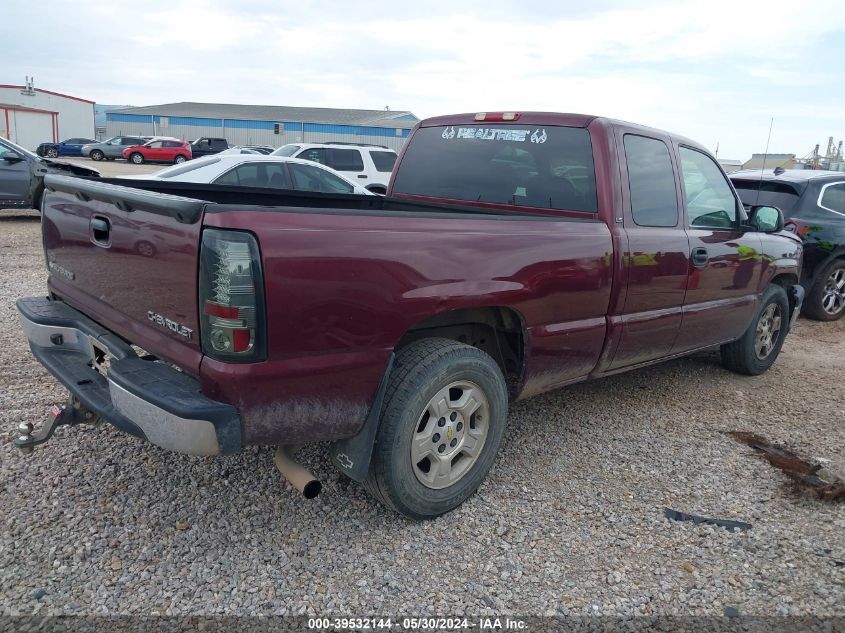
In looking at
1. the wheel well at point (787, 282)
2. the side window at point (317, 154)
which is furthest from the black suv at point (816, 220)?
the side window at point (317, 154)

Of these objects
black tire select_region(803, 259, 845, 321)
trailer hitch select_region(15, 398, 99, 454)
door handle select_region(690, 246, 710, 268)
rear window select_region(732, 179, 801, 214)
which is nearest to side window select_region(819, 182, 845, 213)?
rear window select_region(732, 179, 801, 214)

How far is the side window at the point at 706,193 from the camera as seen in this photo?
14.3 ft

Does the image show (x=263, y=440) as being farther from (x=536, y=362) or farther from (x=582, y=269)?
(x=582, y=269)

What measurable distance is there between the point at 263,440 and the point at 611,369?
2.33m

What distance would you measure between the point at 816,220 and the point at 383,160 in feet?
31.5

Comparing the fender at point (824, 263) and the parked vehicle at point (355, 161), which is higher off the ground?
the parked vehicle at point (355, 161)

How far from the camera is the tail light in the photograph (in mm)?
2236

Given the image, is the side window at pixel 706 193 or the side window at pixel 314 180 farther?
the side window at pixel 314 180

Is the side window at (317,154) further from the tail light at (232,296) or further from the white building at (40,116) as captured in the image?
the white building at (40,116)

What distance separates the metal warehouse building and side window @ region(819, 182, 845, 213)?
48.9 meters

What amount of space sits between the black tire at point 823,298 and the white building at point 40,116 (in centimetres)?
4994

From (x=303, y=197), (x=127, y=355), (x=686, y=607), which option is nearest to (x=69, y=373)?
(x=127, y=355)

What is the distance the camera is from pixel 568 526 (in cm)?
310

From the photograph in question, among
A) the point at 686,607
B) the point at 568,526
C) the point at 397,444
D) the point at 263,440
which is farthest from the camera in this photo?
the point at 568,526
